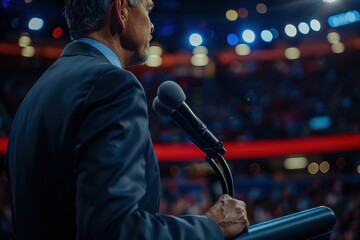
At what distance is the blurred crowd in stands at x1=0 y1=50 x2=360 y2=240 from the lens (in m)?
10.5

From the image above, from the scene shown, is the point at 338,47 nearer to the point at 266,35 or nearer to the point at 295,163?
the point at 295,163

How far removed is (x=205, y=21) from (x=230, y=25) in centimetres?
87

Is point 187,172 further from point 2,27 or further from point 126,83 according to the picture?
point 126,83

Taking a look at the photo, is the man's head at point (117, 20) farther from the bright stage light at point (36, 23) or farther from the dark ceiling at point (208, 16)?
the bright stage light at point (36, 23)

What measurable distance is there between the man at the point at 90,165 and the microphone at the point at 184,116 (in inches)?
6.7

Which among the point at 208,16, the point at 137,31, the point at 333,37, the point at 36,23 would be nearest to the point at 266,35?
the point at 208,16

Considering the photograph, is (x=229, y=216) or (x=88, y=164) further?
(x=229, y=216)

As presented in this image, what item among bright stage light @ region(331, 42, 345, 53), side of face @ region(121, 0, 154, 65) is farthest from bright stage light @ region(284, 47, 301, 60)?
side of face @ region(121, 0, 154, 65)

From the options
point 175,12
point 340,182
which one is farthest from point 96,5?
point 175,12

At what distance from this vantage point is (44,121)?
1.06 m

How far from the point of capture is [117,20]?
1.31 m

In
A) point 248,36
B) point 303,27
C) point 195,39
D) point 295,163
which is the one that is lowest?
point 295,163

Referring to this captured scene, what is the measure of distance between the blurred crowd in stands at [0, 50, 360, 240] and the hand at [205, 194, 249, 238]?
7595mm

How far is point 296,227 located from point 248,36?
530 inches
